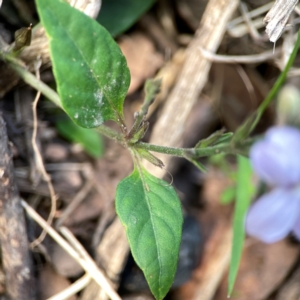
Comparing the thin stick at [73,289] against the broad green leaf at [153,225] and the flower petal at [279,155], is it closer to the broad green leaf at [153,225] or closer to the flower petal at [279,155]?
the broad green leaf at [153,225]

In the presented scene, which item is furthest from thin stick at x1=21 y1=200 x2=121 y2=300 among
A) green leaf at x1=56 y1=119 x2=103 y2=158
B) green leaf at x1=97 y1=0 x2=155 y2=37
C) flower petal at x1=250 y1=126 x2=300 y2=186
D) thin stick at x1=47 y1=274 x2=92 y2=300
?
flower petal at x1=250 y1=126 x2=300 y2=186

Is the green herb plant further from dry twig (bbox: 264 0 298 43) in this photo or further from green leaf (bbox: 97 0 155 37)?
green leaf (bbox: 97 0 155 37)

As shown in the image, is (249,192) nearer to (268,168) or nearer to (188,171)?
(188,171)

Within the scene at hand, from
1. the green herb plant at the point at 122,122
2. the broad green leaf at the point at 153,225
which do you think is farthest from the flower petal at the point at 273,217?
the broad green leaf at the point at 153,225

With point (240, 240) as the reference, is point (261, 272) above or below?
below

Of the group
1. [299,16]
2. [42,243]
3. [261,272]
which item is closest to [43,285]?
[42,243]

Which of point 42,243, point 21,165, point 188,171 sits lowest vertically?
point 188,171
